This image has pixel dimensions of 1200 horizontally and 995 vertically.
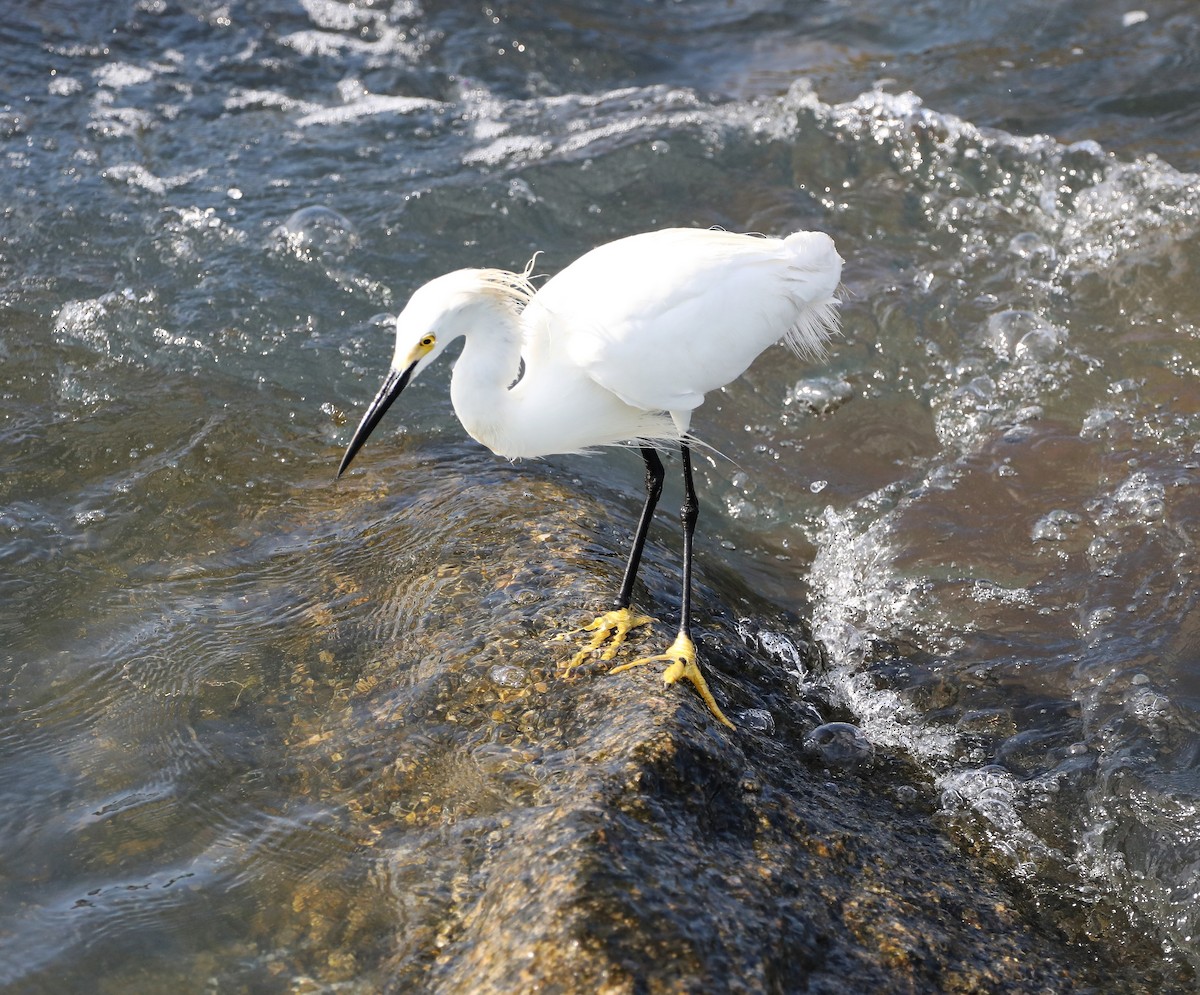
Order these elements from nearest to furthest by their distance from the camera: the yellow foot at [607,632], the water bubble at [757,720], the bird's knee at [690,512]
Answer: the yellow foot at [607,632] → the water bubble at [757,720] → the bird's knee at [690,512]

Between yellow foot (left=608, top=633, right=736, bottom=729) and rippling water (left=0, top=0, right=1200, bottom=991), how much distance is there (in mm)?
862

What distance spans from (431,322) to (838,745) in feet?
6.61

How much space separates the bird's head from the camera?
371 centimetres

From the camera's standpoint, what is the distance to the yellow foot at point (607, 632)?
3.81 metres

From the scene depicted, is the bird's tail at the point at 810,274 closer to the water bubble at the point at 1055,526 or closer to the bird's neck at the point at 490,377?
the bird's neck at the point at 490,377

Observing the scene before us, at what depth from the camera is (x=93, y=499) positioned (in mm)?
5012

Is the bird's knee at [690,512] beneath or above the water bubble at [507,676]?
above

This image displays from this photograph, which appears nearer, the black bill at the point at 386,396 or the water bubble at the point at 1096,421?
the black bill at the point at 386,396

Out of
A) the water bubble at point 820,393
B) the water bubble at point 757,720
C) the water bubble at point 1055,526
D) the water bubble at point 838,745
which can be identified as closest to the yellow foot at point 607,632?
the water bubble at point 757,720

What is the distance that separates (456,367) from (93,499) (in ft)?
6.51

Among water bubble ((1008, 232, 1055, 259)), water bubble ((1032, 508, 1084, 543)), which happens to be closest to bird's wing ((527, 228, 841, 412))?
water bubble ((1032, 508, 1084, 543))

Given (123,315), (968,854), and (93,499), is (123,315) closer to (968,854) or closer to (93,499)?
(93,499)

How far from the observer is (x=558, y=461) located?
5.57m

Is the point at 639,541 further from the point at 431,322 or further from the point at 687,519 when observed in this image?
the point at 431,322
